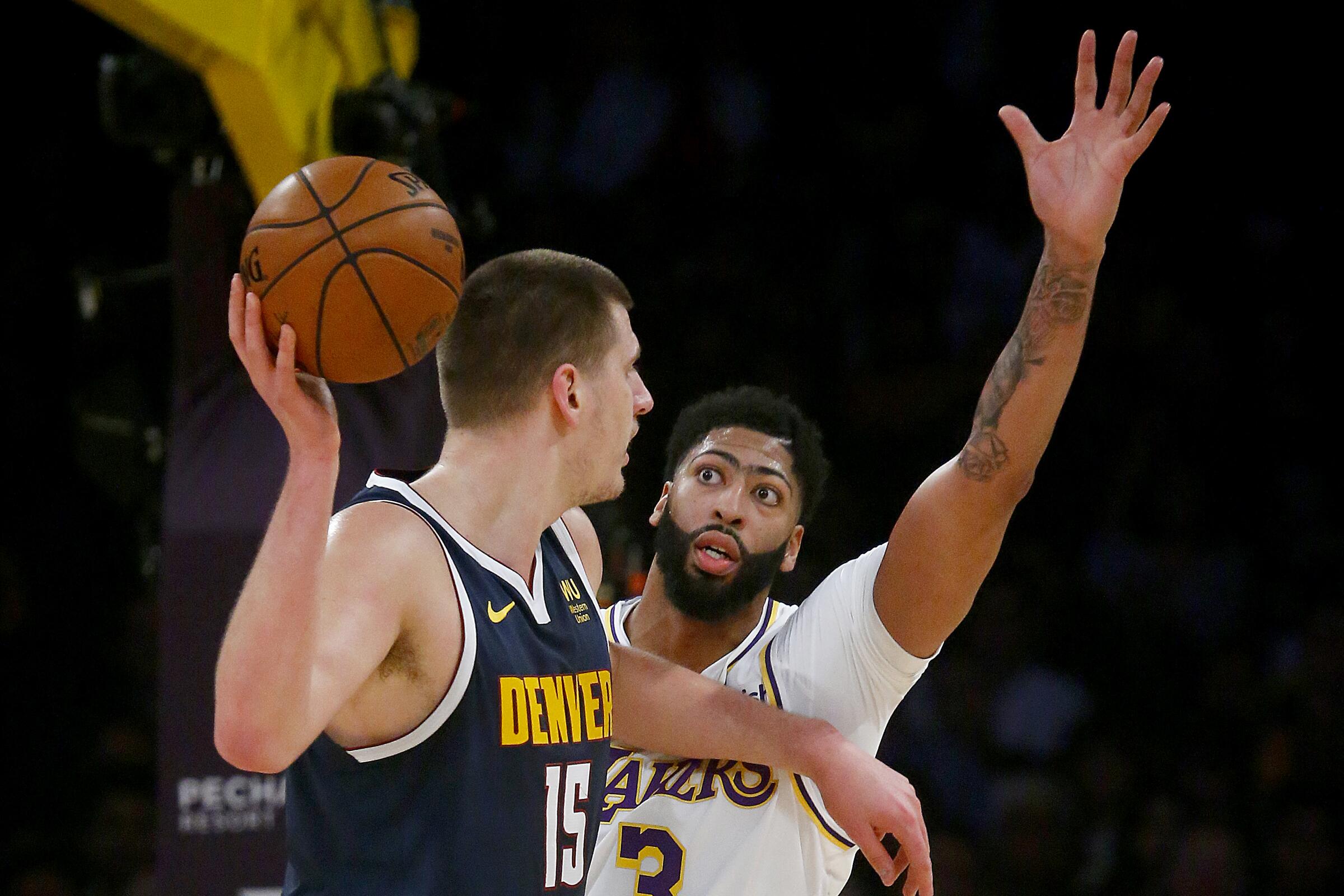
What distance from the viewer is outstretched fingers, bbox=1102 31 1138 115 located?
103 inches

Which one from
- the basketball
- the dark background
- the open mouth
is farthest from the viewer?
the dark background

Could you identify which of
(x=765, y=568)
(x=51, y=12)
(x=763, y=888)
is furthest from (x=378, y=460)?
(x=51, y=12)

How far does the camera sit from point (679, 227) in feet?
24.7

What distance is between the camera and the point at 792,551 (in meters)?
3.31

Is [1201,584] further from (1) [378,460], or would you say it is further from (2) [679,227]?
(1) [378,460]

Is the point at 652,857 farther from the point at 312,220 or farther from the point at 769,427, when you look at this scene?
the point at 312,220

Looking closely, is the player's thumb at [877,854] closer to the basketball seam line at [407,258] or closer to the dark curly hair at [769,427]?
the dark curly hair at [769,427]

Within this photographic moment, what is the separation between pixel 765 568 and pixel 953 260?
4.44 m

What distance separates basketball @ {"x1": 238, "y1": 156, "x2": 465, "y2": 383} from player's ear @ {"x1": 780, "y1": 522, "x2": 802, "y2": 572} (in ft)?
4.06

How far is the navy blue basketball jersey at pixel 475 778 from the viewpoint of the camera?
211 cm

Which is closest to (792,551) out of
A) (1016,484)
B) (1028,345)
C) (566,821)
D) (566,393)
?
(1016,484)

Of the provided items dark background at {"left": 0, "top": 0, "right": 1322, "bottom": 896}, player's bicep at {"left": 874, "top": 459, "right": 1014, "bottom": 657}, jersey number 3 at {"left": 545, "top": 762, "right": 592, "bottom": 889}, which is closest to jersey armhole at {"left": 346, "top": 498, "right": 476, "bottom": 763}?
jersey number 3 at {"left": 545, "top": 762, "right": 592, "bottom": 889}

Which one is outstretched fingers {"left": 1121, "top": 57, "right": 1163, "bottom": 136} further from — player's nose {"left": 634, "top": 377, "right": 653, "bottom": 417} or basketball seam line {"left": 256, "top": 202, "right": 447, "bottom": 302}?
basketball seam line {"left": 256, "top": 202, "right": 447, "bottom": 302}

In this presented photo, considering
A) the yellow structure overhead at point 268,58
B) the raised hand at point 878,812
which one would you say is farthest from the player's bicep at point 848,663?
the yellow structure overhead at point 268,58
